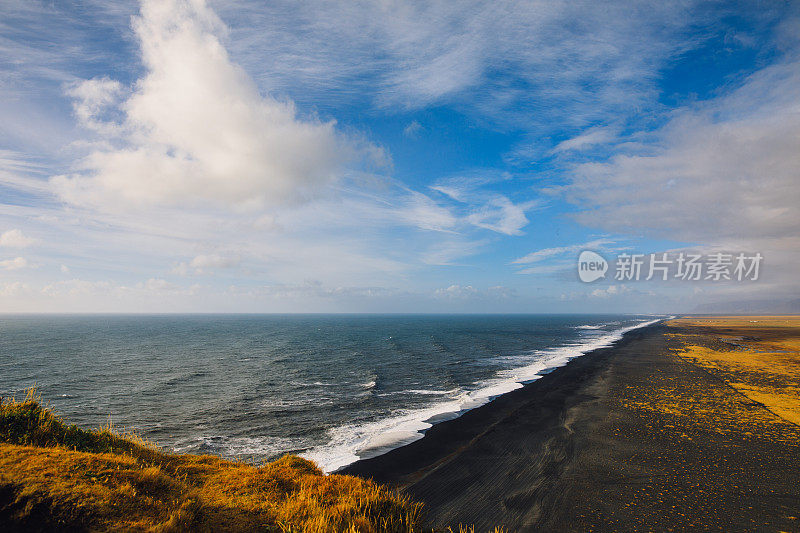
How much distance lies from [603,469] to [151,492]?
18.6 m

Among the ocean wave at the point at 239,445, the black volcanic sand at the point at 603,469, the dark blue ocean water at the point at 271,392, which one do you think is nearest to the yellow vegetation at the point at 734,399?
the black volcanic sand at the point at 603,469

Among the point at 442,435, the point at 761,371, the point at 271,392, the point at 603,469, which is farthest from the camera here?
the point at 761,371

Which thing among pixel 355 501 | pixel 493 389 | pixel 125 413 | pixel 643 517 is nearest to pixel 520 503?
pixel 643 517

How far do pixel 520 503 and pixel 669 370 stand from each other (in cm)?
3911

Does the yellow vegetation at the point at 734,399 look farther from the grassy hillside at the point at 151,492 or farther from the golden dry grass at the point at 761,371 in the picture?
the grassy hillside at the point at 151,492

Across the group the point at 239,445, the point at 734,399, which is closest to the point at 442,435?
the point at 239,445

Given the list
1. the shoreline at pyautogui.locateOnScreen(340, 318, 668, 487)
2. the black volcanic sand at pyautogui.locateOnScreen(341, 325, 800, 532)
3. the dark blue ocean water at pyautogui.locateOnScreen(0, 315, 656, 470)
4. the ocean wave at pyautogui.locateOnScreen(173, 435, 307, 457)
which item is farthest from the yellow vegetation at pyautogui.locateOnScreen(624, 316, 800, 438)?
the ocean wave at pyautogui.locateOnScreen(173, 435, 307, 457)

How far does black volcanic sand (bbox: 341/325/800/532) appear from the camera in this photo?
13.1 meters

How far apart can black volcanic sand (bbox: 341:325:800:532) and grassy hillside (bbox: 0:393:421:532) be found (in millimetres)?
6218

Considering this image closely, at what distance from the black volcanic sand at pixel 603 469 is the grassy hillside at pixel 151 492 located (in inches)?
245

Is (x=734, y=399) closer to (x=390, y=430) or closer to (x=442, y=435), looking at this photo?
(x=442, y=435)

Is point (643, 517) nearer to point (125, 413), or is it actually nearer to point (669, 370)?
point (125, 413)

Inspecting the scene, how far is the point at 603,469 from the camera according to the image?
16.8m

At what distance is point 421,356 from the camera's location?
59812 mm
